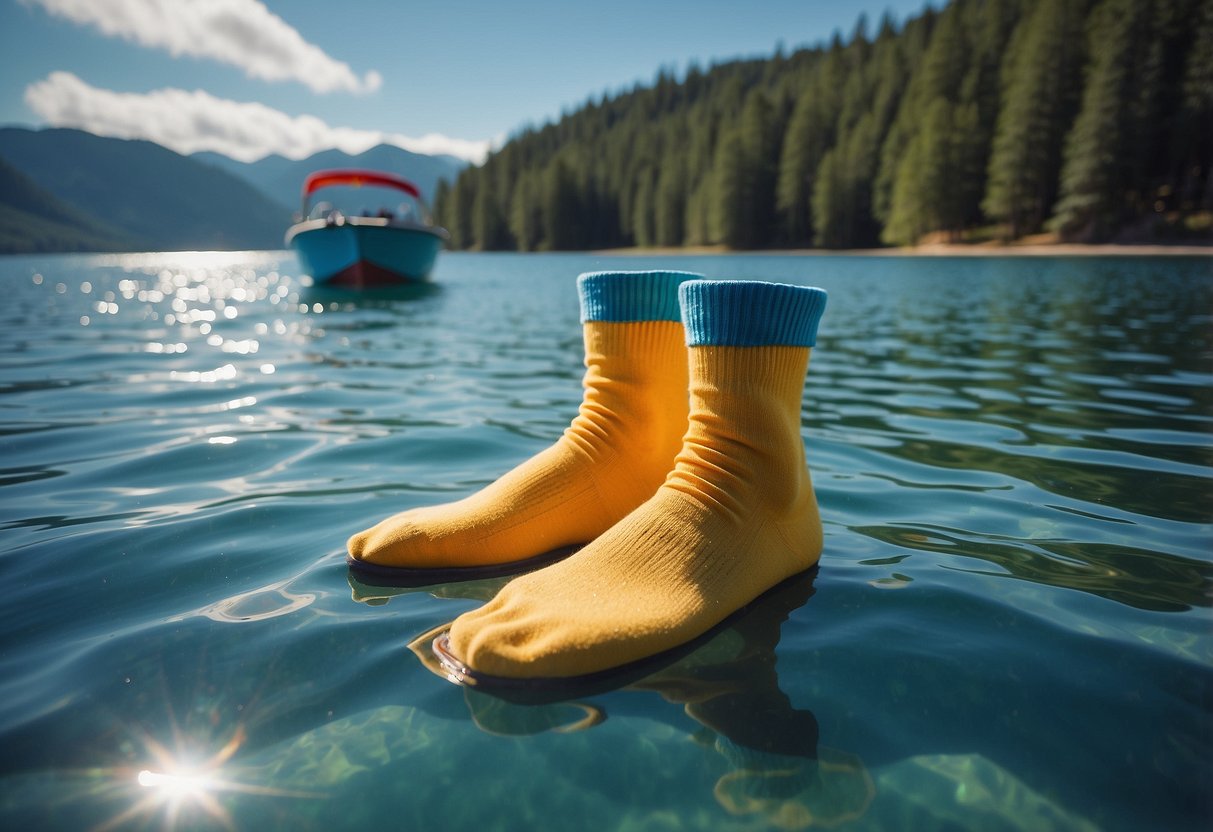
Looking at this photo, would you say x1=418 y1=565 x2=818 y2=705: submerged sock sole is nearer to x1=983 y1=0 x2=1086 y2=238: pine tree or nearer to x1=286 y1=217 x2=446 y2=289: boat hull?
x1=286 y1=217 x2=446 y2=289: boat hull

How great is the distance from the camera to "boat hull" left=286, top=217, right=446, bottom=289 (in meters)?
14.9

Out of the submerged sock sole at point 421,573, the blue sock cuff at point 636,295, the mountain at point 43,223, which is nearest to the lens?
the submerged sock sole at point 421,573

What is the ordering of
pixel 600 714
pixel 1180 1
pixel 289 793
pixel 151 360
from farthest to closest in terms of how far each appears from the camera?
1. pixel 1180 1
2. pixel 151 360
3. pixel 600 714
4. pixel 289 793

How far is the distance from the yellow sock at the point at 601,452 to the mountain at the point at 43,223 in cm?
15009

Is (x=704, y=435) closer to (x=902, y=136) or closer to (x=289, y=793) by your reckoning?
(x=289, y=793)

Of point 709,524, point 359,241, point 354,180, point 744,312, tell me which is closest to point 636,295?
point 744,312

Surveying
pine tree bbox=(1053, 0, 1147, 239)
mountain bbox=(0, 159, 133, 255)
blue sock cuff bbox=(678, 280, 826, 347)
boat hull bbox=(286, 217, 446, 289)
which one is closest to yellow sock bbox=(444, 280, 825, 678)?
blue sock cuff bbox=(678, 280, 826, 347)

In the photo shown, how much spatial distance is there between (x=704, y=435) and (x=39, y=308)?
14990 millimetres

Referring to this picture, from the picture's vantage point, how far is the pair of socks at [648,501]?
135cm

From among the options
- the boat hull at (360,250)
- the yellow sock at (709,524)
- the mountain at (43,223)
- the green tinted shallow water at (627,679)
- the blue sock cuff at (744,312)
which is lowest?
the green tinted shallow water at (627,679)

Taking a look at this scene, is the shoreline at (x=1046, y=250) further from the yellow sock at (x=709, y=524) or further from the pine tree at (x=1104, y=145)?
the yellow sock at (x=709, y=524)

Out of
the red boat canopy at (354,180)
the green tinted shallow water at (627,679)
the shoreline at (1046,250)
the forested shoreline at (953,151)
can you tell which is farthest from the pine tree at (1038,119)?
the green tinted shallow water at (627,679)

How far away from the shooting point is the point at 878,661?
1.41 metres

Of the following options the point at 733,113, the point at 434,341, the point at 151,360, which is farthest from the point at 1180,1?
the point at 151,360
